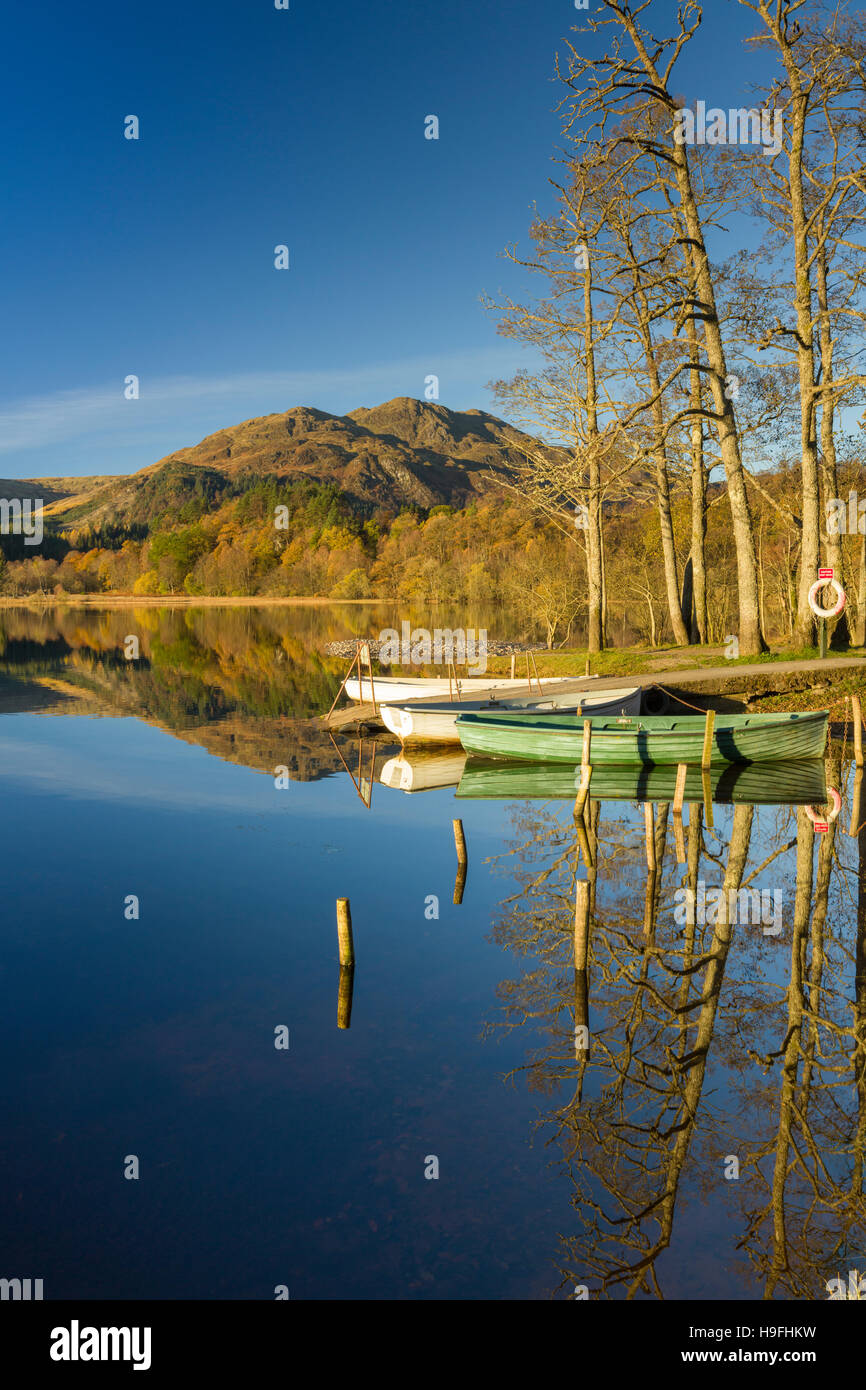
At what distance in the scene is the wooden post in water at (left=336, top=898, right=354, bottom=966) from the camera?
10.4 metres

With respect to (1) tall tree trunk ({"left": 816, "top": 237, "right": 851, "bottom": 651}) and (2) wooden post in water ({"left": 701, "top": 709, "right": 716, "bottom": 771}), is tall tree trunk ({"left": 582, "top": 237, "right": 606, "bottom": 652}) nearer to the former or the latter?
(1) tall tree trunk ({"left": 816, "top": 237, "right": 851, "bottom": 651})

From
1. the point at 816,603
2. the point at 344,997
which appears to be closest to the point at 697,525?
the point at 816,603

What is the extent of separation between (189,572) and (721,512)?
122 metres

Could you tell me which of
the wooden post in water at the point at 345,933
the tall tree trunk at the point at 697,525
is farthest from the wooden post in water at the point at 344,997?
the tall tree trunk at the point at 697,525

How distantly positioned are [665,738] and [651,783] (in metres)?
1.00

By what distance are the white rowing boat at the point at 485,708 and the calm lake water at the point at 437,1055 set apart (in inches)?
178

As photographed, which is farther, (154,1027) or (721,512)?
(721,512)

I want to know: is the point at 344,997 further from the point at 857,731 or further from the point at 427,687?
the point at 427,687

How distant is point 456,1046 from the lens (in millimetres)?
9492

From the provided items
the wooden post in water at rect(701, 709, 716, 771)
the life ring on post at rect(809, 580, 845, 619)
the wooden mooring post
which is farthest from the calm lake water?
the life ring on post at rect(809, 580, 845, 619)

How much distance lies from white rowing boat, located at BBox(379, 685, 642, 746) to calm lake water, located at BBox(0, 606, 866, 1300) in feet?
14.8
